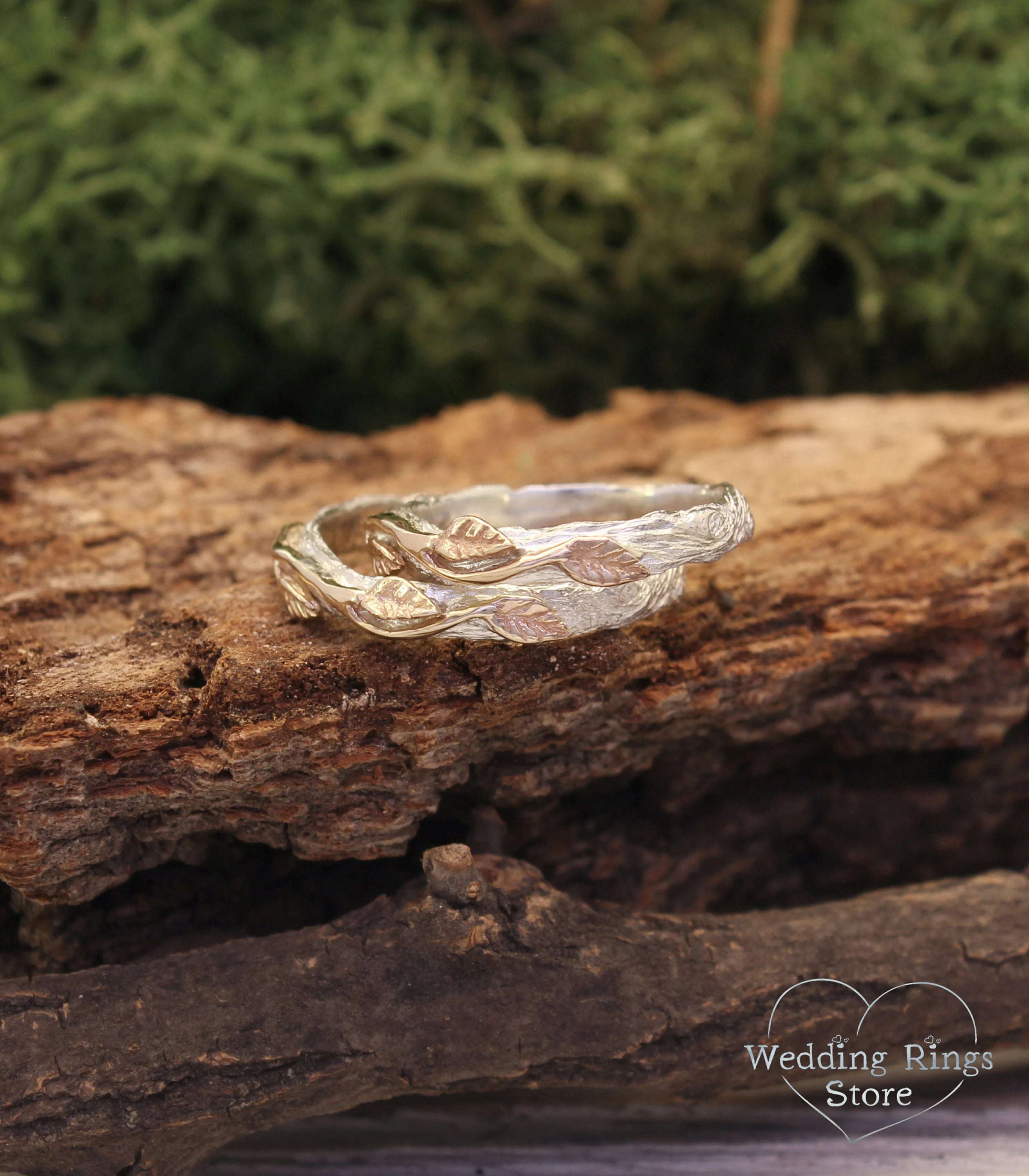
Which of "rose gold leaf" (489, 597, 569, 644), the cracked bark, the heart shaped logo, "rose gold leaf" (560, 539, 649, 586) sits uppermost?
"rose gold leaf" (560, 539, 649, 586)

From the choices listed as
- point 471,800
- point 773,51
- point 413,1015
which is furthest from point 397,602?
point 773,51

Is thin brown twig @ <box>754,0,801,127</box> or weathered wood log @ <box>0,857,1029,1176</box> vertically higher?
thin brown twig @ <box>754,0,801,127</box>

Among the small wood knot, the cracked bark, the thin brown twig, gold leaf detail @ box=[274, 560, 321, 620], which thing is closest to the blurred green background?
the thin brown twig

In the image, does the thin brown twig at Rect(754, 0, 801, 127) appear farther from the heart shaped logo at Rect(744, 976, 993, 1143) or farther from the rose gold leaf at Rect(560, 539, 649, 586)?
the heart shaped logo at Rect(744, 976, 993, 1143)

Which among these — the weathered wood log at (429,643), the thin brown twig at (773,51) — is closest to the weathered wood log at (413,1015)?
the weathered wood log at (429,643)

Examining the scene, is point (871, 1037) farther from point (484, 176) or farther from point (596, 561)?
point (484, 176)

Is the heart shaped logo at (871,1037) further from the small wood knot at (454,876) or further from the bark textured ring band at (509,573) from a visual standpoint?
the bark textured ring band at (509,573)

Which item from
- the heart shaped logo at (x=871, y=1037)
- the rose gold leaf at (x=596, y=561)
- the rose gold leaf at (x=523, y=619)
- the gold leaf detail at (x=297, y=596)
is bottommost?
the heart shaped logo at (x=871, y=1037)
